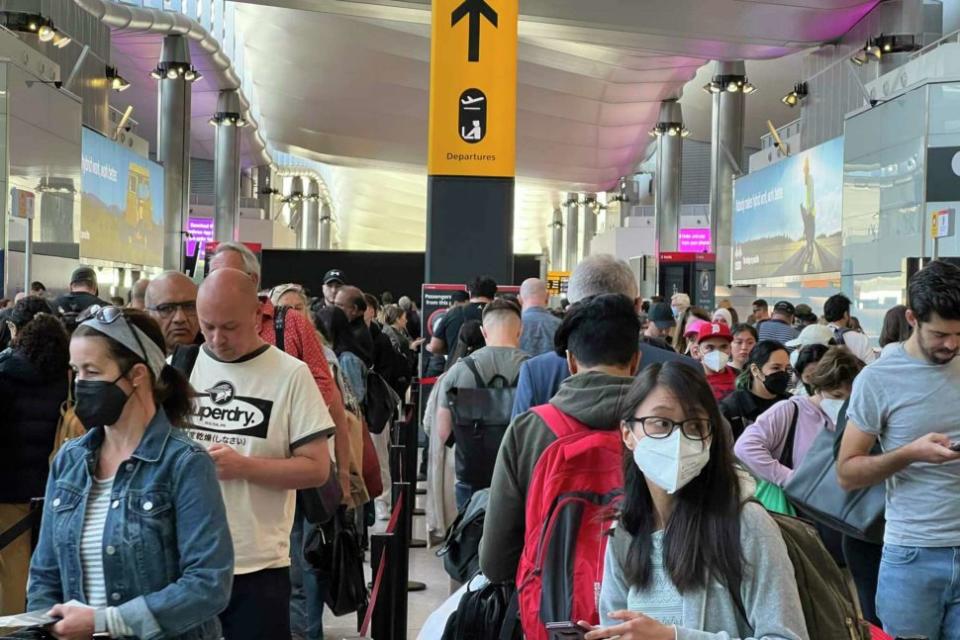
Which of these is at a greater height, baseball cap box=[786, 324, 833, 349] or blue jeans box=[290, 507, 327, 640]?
baseball cap box=[786, 324, 833, 349]

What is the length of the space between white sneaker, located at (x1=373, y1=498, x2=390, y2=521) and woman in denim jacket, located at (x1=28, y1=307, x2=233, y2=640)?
7232 mm

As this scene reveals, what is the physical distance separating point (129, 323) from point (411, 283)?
38548mm

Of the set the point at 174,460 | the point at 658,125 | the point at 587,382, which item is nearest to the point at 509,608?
the point at 587,382

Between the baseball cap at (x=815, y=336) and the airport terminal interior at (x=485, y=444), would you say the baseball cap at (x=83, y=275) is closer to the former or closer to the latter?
the airport terminal interior at (x=485, y=444)

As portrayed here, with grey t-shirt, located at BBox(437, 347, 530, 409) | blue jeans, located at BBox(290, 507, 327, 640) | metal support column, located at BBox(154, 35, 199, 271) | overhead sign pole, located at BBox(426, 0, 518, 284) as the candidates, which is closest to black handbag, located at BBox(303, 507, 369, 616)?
blue jeans, located at BBox(290, 507, 327, 640)

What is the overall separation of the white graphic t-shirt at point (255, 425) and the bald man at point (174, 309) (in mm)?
740

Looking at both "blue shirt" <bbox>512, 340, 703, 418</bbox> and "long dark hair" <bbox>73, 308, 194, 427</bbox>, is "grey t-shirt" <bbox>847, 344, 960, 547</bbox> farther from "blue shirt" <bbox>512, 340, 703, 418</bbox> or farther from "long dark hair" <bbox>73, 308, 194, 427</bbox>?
"long dark hair" <bbox>73, 308, 194, 427</bbox>

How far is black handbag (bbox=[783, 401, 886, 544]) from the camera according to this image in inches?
165

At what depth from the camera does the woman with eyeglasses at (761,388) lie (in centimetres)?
576

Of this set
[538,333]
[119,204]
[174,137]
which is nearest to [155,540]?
[538,333]

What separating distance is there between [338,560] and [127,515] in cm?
248

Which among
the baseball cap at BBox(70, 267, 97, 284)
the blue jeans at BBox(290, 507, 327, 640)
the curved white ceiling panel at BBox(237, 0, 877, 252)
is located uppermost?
the curved white ceiling panel at BBox(237, 0, 877, 252)

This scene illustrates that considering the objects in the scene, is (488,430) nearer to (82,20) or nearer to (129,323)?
(129,323)

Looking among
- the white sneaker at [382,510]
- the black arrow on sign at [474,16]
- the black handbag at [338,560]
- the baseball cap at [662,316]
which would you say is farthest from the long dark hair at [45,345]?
the black arrow on sign at [474,16]
